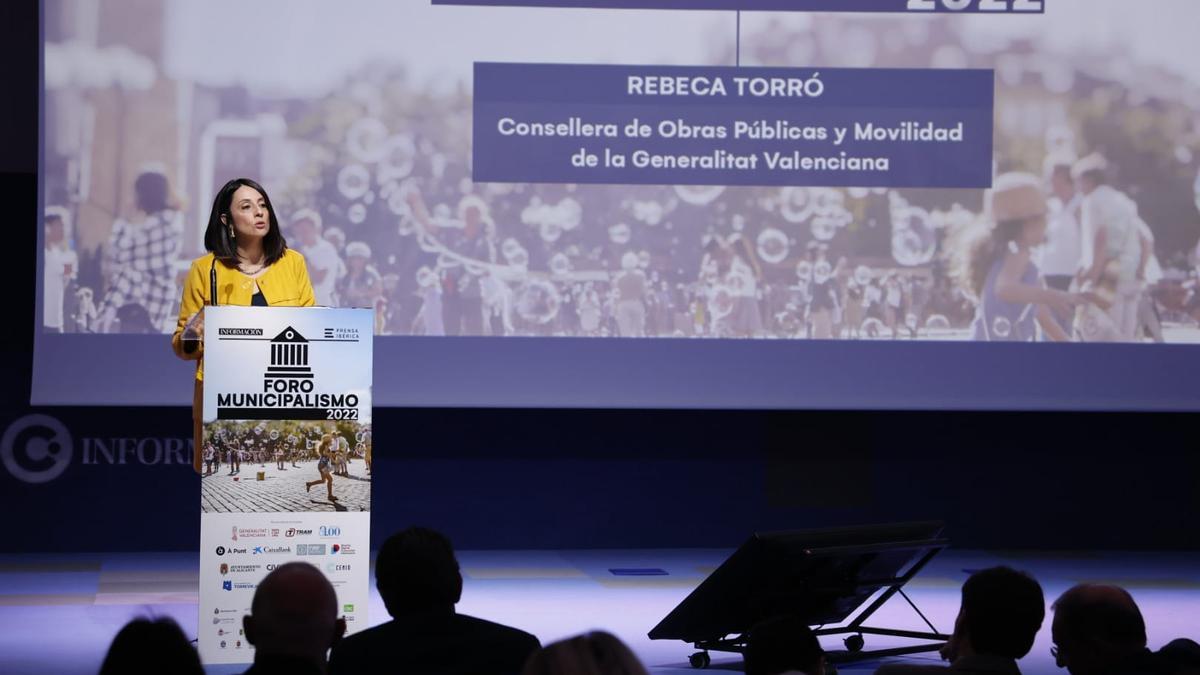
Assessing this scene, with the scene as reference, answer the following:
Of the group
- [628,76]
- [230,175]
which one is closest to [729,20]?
[628,76]

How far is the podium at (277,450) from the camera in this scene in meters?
3.79

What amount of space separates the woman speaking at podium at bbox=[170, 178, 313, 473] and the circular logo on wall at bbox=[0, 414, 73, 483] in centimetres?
329

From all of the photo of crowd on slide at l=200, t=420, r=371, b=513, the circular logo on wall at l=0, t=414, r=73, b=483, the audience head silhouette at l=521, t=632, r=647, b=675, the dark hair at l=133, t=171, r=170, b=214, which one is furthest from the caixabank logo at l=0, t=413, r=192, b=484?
the audience head silhouette at l=521, t=632, r=647, b=675

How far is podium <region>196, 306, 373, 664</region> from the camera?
3.79m

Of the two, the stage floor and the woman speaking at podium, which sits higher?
the woman speaking at podium

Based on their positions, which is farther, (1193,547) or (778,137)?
(1193,547)

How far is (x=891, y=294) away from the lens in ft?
22.6

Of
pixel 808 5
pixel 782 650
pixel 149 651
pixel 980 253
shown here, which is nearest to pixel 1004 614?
pixel 782 650

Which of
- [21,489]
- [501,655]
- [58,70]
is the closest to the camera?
[501,655]

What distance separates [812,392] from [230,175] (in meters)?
2.79

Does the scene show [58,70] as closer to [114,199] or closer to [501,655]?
[114,199]

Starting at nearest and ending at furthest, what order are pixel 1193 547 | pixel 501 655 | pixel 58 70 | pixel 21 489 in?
1. pixel 501 655
2. pixel 58 70
3. pixel 21 489
4. pixel 1193 547

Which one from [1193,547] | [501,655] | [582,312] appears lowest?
[1193,547]

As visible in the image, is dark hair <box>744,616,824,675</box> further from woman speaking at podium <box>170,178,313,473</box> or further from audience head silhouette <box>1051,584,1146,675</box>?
woman speaking at podium <box>170,178,313,473</box>
